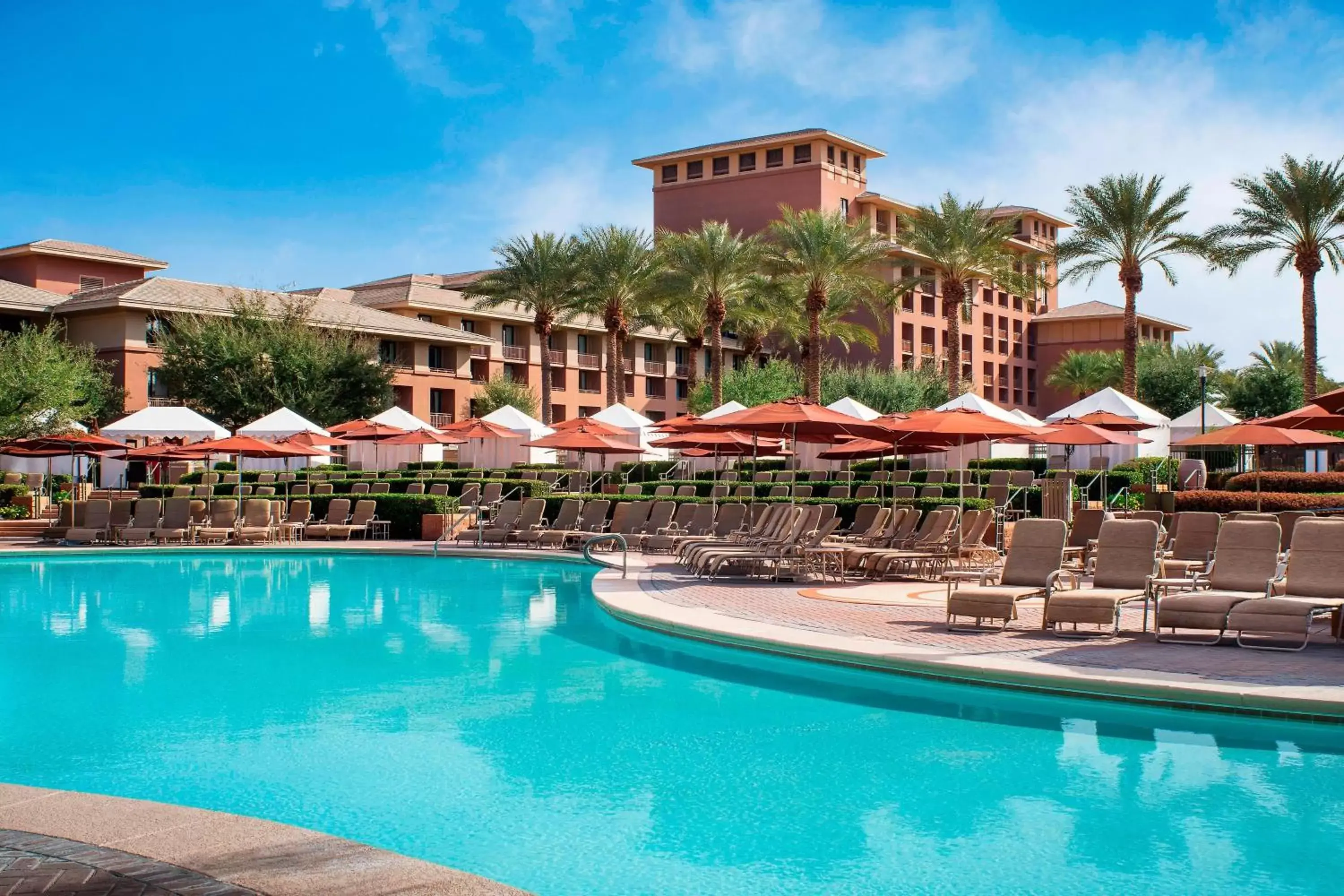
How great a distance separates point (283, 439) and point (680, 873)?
28937 mm

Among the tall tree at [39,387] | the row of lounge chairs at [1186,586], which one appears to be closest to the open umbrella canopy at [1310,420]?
the row of lounge chairs at [1186,586]

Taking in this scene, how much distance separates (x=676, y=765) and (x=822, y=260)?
113 ft

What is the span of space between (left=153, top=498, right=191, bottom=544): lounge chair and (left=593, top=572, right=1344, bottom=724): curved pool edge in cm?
1591

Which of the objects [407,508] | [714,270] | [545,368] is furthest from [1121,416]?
[545,368]

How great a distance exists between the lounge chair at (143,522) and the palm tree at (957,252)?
86.9 ft

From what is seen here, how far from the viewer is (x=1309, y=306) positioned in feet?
123

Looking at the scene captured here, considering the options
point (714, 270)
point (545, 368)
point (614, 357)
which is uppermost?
point (714, 270)

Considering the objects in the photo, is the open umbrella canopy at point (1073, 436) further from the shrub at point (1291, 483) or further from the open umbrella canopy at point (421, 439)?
the open umbrella canopy at point (421, 439)

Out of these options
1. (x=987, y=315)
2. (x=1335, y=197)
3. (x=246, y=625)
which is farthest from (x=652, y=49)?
(x=987, y=315)

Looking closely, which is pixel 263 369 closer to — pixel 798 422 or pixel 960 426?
pixel 798 422

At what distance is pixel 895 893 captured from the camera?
577cm

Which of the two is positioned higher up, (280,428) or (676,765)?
(280,428)

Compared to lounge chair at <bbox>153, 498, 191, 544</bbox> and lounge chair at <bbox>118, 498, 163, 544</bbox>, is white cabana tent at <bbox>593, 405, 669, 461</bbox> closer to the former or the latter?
lounge chair at <bbox>153, 498, 191, 544</bbox>

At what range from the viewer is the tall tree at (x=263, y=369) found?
4666 centimetres
